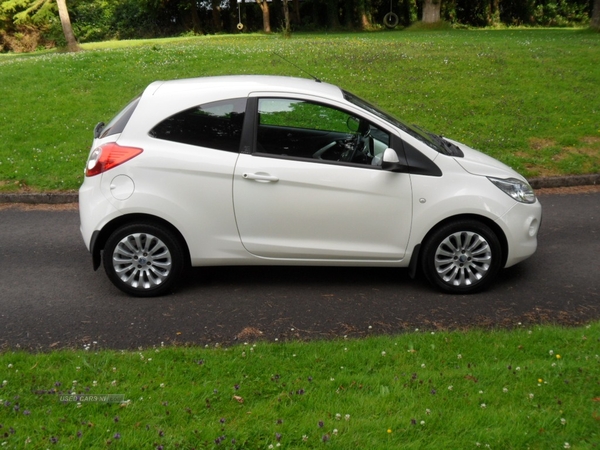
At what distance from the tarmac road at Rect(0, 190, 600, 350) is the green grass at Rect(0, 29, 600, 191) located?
415 cm

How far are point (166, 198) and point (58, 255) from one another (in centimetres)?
226

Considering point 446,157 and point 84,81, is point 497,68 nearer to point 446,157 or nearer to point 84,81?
point 84,81

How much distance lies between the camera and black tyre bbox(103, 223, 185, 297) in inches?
252

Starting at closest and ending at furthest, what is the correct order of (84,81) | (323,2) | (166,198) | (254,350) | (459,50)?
1. (254,350)
2. (166,198)
3. (84,81)
4. (459,50)
5. (323,2)

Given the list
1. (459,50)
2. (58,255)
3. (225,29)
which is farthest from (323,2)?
(58,255)

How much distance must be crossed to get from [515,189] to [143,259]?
3.43m

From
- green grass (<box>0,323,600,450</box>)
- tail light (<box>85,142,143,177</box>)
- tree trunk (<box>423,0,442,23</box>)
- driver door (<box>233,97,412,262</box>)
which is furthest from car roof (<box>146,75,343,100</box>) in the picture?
tree trunk (<box>423,0,442,23</box>)

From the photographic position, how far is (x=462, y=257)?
6551mm

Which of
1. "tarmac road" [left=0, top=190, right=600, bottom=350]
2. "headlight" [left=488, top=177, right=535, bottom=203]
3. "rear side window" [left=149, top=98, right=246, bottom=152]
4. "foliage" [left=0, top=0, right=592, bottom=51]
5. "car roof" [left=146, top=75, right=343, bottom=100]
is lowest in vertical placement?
"foliage" [left=0, top=0, right=592, bottom=51]

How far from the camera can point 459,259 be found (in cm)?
655

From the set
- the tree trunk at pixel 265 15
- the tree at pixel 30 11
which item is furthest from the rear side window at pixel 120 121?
the tree trunk at pixel 265 15

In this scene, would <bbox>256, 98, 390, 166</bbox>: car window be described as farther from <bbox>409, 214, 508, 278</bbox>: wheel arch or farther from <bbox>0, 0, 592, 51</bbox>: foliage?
<bbox>0, 0, 592, 51</bbox>: foliage

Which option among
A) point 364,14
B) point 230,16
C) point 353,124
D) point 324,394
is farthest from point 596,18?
point 324,394

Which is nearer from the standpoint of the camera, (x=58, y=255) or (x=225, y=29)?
(x=58, y=255)
